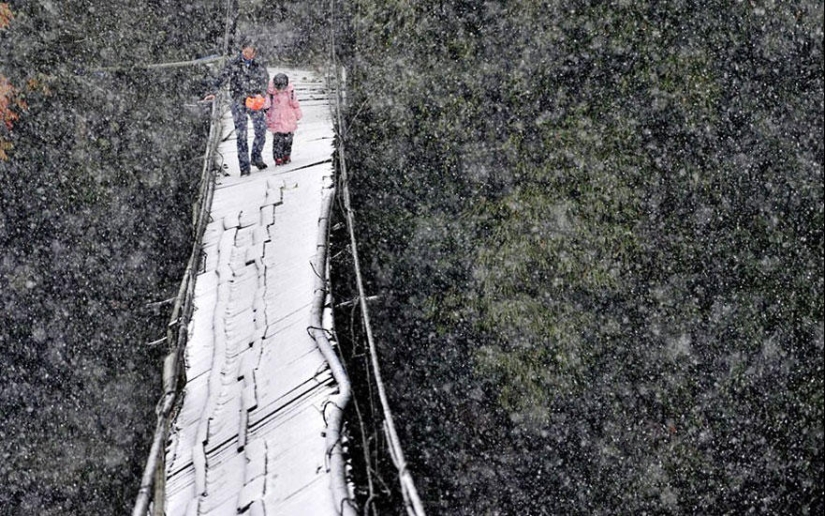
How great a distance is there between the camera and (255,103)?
7766mm

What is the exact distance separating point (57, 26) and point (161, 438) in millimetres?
7823

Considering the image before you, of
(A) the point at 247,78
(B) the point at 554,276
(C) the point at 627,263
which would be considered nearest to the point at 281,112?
(A) the point at 247,78

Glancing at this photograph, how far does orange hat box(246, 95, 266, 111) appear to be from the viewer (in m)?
7.75

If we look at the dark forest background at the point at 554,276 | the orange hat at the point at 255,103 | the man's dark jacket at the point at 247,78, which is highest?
the man's dark jacket at the point at 247,78

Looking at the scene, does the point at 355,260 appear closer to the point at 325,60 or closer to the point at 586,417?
the point at 586,417

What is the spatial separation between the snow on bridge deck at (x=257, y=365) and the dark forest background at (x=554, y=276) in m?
2.40

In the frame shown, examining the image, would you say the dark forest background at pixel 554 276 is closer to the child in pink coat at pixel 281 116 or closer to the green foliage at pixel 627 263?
the green foliage at pixel 627 263

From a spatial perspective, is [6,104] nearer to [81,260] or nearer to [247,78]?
[81,260]

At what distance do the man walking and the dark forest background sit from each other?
1.94 metres

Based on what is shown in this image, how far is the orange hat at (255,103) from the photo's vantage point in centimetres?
775

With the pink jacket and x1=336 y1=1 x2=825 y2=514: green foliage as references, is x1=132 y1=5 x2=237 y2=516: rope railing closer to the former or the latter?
the pink jacket

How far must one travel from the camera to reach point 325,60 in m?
10.7

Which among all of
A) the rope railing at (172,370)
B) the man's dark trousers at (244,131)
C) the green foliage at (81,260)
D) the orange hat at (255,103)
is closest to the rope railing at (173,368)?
the rope railing at (172,370)

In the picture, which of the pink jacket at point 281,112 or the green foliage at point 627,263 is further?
the green foliage at point 627,263
